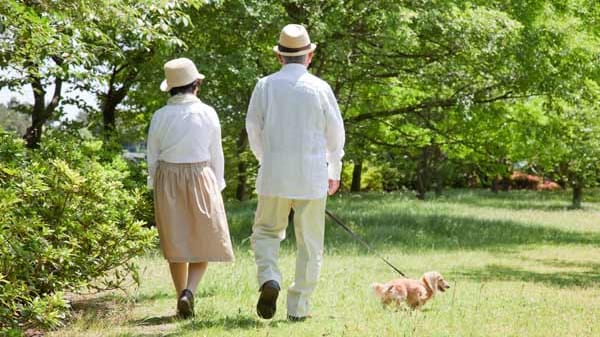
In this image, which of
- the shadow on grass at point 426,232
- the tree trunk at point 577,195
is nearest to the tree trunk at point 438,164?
the tree trunk at point 577,195

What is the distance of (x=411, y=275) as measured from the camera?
A: 10.6 metres

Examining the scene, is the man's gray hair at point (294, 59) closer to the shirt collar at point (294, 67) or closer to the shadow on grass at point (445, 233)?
the shirt collar at point (294, 67)

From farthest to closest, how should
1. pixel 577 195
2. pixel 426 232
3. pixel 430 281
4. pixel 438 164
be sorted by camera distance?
pixel 438 164 < pixel 577 195 < pixel 426 232 < pixel 430 281

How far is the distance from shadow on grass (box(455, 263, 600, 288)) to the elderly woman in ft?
15.1

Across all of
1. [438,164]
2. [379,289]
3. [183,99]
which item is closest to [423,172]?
[438,164]

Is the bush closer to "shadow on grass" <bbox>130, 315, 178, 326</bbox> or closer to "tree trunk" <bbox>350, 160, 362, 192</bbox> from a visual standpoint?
"shadow on grass" <bbox>130, 315, 178, 326</bbox>

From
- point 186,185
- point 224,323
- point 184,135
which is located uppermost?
point 184,135

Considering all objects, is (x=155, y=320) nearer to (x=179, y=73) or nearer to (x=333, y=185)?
(x=333, y=185)

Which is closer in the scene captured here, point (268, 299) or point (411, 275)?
point (268, 299)

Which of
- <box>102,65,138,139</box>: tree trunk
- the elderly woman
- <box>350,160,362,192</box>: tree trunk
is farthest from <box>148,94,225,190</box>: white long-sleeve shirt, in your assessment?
<box>350,160,362,192</box>: tree trunk

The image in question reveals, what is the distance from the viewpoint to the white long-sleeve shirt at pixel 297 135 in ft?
21.0

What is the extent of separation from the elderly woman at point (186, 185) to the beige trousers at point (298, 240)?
456 mm

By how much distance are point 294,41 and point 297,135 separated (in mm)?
710

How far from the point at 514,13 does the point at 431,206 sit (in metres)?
8.53
